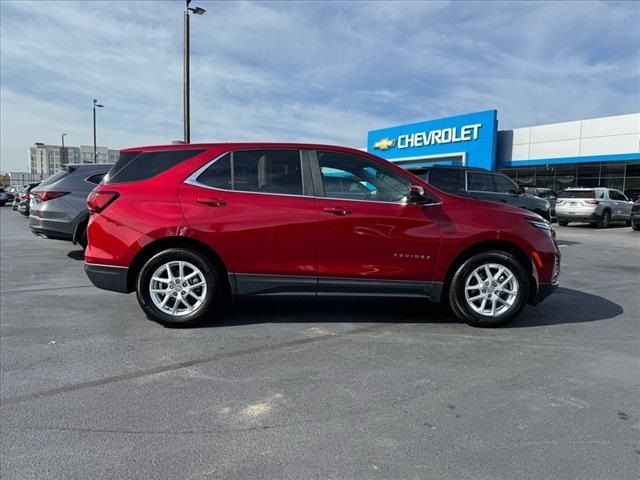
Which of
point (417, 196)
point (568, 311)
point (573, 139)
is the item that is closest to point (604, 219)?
point (573, 139)

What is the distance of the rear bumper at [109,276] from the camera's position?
4.69m

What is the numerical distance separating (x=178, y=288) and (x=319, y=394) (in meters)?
2.01

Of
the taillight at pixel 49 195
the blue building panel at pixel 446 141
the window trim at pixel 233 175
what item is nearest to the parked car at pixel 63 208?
the taillight at pixel 49 195

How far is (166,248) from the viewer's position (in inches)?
186

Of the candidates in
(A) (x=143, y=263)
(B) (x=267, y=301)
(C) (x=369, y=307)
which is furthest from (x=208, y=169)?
(C) (x=369, y=307)

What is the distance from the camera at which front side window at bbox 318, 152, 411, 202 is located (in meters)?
4.77

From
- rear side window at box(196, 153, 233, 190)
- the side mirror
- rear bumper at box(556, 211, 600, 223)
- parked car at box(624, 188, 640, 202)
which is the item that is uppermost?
parked car at box(624, 188, 640, 202)

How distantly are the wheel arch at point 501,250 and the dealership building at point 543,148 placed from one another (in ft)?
72.1

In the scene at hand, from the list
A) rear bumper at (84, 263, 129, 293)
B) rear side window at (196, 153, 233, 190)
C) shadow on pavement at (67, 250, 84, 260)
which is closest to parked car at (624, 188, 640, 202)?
shadow on pavement at (67, 250, 84, 260)

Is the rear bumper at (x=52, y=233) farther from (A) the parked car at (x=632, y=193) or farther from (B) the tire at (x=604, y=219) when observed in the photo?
(A) the parked car at (x=632, y=193)

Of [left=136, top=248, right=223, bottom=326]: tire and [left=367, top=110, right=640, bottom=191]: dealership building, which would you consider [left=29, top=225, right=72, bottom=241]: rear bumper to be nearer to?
[left=136, top=248, right=223, bottom=326]: tire

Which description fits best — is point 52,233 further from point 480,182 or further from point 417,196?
point 480,182

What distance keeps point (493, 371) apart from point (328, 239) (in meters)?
1.86

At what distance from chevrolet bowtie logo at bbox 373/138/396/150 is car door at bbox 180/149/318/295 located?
36.8 metres
